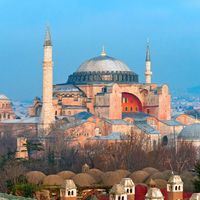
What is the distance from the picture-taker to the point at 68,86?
2687 inches

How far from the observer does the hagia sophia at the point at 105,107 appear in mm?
61188

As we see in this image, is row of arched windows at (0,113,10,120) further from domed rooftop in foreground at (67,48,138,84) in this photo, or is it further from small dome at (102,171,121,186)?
small dome at (102,171,121,186)

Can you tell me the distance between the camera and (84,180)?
36.5m

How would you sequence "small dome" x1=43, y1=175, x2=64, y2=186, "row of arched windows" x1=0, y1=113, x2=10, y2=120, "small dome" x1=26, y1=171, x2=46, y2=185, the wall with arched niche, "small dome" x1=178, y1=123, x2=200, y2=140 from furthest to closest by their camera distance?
"row of arched windows" x1=0, y1=113, x2=10, y2=120, the wall with arched niche, "small dome" x1=178, y1=123, x2=200, y2=140, "small dome" x1=26, y1=171, x2=46, y2=185, "small dome" x1=43, y1=175, x2=64, y2=186

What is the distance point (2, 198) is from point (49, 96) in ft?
143

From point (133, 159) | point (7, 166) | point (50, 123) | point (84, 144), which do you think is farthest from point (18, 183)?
point (50, 123)

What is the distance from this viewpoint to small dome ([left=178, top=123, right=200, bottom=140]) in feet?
192

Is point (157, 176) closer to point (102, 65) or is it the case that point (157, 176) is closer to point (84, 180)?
point (84, 180)

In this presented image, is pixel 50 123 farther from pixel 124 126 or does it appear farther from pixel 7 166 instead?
pixel 7 166

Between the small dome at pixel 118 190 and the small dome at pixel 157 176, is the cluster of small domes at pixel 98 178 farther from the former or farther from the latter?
the small dome at pixel 118 190

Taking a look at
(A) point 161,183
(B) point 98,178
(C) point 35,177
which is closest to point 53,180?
(C) point 35,177

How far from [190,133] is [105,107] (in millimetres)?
7916

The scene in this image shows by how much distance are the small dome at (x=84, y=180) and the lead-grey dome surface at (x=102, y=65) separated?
104 feet

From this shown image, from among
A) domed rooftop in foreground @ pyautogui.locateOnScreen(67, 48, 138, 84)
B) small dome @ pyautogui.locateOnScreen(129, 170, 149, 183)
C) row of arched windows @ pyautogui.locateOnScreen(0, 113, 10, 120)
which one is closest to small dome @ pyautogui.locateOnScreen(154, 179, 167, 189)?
small dome @ pyautogui.locateOnScreen(129, 170, 149, 183)
